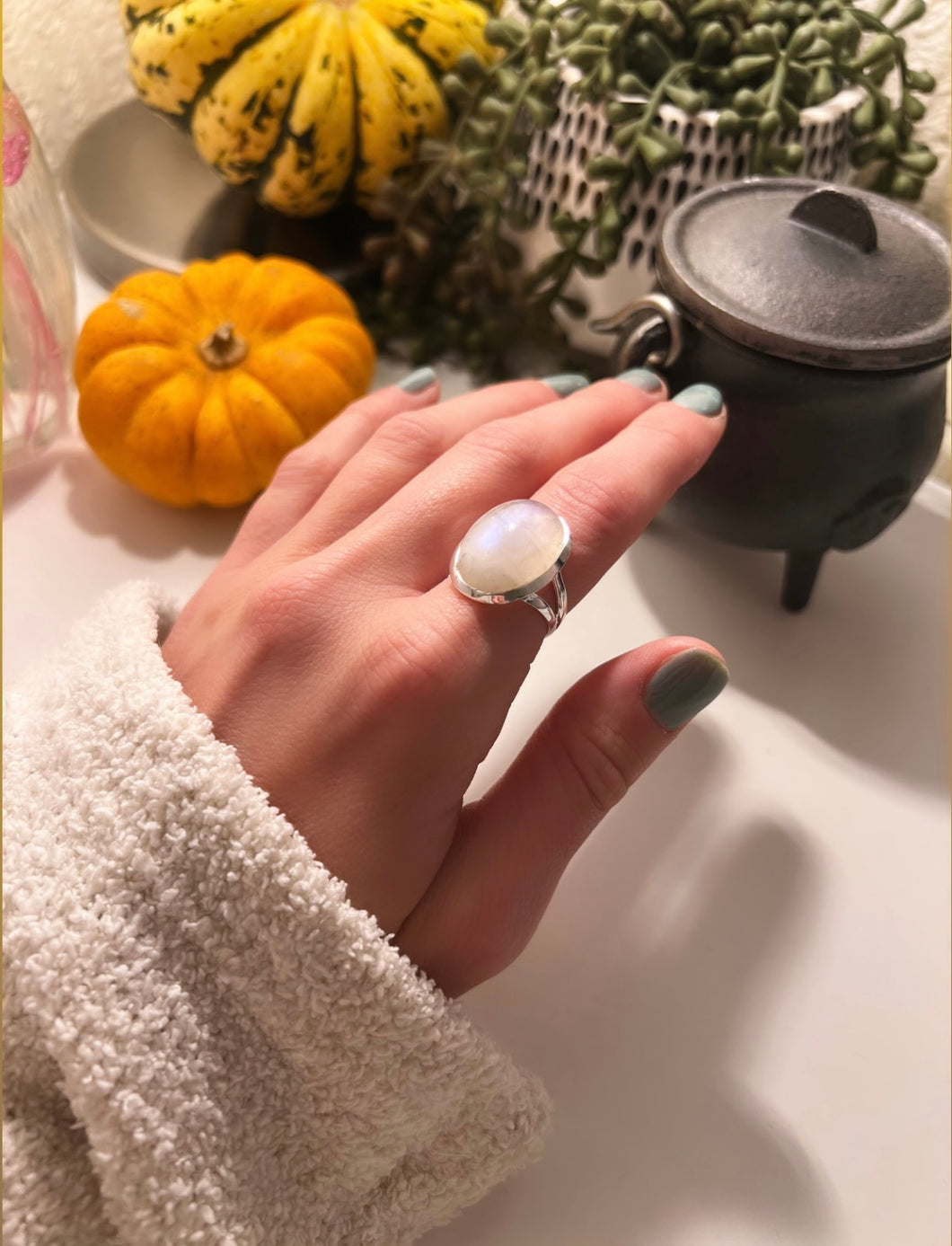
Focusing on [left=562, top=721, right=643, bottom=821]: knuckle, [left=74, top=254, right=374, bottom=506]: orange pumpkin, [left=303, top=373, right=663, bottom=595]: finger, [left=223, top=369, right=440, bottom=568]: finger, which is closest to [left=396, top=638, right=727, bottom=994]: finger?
[left=562, top=721, right=643, bottom=821]: knuckle

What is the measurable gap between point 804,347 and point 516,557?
0.22 metres

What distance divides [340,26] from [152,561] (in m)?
0.48

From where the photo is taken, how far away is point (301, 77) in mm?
822

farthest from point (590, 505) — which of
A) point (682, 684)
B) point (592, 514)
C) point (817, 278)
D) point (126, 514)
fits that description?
point (126, 514)

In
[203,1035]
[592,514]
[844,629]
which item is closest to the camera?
[203,1035]

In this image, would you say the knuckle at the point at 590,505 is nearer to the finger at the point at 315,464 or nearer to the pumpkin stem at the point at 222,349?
the finger at the point at 315,464

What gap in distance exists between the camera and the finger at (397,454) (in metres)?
0.58

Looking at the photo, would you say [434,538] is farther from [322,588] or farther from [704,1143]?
[704,1143]

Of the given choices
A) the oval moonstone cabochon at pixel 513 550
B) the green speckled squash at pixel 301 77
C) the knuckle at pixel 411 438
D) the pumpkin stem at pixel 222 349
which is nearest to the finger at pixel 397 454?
the knuckle at pixel 411 438

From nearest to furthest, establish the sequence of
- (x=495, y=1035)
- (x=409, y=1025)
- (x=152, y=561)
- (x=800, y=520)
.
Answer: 1. (x=409, y=1025)
2. (x=495, y=1035)
3. (x=800, y=520)
4. (x=152, y=561)

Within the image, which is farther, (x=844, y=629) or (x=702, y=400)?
(x=844, y=629)

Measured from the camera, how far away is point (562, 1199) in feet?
1.59

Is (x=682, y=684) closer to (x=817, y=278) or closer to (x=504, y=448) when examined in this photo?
(x=504, y=448)

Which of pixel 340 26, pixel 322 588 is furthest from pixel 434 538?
pixel 340 26
